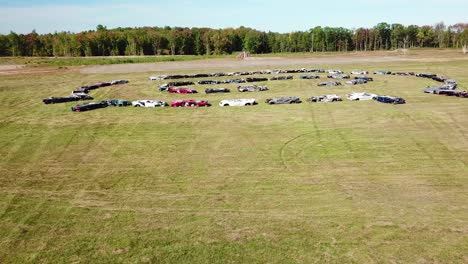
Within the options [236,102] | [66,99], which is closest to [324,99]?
[236,102]

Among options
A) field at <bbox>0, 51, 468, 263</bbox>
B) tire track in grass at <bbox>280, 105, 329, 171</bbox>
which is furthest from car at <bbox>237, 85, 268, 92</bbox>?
tire track in grass at <bbox>280, 105, 329, 171</bbox>

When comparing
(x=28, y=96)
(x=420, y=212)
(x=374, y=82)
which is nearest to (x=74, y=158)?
(x=420, y=212)

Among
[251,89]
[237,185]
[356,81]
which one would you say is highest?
[356,81]

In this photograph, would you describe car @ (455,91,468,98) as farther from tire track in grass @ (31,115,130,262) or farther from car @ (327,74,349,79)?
tire track in grass @ (31,115,130,262)

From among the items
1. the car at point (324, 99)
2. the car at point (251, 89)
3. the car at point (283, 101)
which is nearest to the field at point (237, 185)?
the car at point (324, 99)

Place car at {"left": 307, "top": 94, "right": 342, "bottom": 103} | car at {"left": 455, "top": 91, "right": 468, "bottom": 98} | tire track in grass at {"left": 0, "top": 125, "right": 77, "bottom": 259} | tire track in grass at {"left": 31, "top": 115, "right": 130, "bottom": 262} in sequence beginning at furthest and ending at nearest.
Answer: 1. car at {"left": 307, "top": 94, "right": 342, "bottom": 103}
2. car at {"left": 455, "top": 91, "right": 468, "bottom": 98}
3. tire track in grass at {"left": 0, "top": 125, "right": 77, "bottom": 259}
4. tire track in grass at {"left": 31, "top": 115, "right": 130, "bottom": 262}

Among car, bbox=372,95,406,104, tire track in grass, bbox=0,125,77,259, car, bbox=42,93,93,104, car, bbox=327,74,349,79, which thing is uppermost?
car, bbox=327,74,349,79

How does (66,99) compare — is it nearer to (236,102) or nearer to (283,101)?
(236,102)

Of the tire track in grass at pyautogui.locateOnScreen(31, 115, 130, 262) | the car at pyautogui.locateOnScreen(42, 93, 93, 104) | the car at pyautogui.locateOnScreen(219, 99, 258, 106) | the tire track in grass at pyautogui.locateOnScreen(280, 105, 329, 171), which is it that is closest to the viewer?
the tire track in grass at pyautogui.locateOnScreen(31, 115, 130, 262)

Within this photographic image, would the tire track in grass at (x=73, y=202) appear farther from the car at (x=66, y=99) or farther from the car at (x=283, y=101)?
the car at (x=283, y=101)

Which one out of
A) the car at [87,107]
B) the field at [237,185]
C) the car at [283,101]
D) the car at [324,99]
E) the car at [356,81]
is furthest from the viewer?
the car at [356,81]
